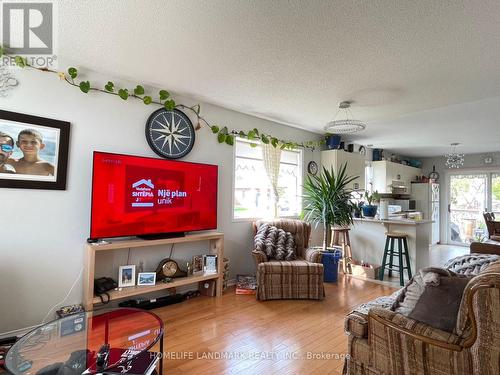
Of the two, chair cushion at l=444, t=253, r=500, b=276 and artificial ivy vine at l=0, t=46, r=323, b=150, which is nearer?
chair cushion at l=444, t=253, r=500, b=276

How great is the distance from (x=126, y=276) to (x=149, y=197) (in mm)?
829

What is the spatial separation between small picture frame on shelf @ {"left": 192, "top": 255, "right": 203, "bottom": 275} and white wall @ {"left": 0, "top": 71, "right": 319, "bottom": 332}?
0.36 meters

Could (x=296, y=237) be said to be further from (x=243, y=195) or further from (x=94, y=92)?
(x=94, y=92)

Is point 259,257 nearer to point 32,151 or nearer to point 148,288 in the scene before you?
point 148,288

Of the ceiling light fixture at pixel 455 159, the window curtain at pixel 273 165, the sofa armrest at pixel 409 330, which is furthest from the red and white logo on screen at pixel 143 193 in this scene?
the ceiling light fixture at pixel 455 159

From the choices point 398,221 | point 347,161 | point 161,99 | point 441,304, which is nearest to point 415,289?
point 441,304

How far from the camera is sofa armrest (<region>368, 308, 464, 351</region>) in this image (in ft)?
4.13

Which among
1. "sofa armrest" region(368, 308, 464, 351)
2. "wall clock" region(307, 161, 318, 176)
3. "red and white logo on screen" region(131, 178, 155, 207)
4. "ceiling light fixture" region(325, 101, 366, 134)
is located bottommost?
"sofa armrest" region(368, 308, 464, 351)

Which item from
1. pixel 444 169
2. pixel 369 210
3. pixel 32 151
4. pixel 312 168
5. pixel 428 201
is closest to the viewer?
pixel 32 151

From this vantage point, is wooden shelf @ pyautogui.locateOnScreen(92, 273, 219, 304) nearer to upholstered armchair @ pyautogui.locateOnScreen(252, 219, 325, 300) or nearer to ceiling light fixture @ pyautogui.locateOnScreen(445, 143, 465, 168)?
upholstered armchair @ pyautogui.locateOnScreen(252, 219, 325, 300)

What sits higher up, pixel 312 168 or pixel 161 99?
pixel 161 99

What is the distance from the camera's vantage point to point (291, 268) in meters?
3.19

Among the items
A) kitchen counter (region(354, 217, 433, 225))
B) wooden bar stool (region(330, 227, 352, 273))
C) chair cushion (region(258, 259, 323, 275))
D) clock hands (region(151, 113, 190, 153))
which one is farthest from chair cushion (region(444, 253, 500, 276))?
clock hands (region(151, 113, 190, 153))

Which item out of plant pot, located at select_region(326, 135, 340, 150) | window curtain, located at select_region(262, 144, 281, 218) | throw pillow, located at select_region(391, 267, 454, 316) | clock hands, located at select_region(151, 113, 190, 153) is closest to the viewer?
throw pillow, located at select_region(391, 267, 454, 316)
